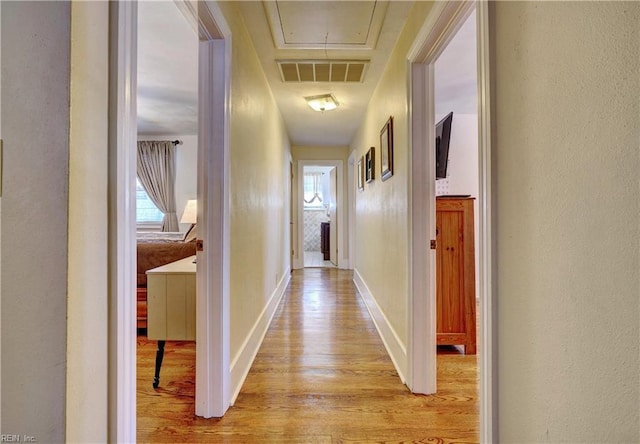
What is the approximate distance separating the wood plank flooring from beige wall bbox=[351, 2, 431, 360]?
0.29m

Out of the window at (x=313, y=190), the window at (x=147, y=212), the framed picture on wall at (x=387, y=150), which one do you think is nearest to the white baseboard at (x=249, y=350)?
the framed picture on wall at (x=387, y=150)

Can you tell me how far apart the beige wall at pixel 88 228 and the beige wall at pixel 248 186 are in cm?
95

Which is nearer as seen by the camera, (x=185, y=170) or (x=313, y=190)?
(x=185, y=170)

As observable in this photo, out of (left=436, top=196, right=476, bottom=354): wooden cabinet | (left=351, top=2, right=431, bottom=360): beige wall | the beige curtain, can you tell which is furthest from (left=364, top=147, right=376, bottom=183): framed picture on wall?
the beige curtain

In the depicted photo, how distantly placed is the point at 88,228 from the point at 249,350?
1.59m

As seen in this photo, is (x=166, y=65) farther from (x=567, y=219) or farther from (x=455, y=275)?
(x=567, y=219)

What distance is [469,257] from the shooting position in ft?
7.25

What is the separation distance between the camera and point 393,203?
221 centimetres

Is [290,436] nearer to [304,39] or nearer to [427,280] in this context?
[427,280]

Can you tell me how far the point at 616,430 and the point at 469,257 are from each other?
1.73 metres

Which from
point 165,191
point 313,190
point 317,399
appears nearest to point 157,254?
point 317,399

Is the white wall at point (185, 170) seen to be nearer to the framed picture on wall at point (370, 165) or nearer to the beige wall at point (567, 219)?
the framed picture on wall at point (370, 165)

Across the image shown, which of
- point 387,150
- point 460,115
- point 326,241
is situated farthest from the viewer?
point 326,241

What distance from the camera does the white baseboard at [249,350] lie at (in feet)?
5.60
